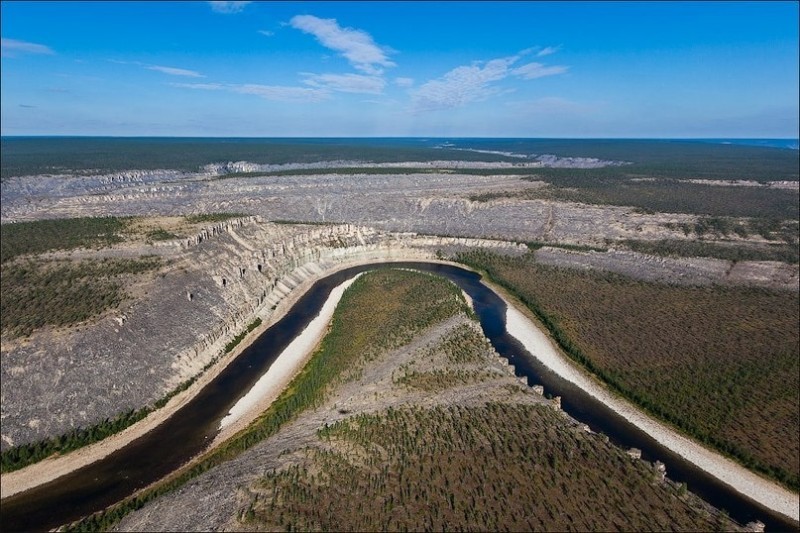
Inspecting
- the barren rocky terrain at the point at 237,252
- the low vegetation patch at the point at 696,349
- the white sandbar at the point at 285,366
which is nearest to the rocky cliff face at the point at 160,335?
the barren rocky terrain at the point at 237,252

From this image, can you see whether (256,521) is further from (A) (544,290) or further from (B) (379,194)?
(B) (379,194)

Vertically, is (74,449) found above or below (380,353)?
below

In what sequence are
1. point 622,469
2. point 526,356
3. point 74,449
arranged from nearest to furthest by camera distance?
point 622,469 → point 74,449 → point 526,356

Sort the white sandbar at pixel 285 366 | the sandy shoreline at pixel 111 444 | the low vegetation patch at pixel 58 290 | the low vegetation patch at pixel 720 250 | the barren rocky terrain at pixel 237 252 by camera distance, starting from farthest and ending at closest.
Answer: the low vegetation patch at pixel 720 250 < the low vegetation patch at pixel 58 290 < the white sandbar at pixel 285 366 < the barren rocky terrain at pixel 237 252 < the sandy shoreline at pixel 111 444

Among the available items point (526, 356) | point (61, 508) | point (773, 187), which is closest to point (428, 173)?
point (773, 187)

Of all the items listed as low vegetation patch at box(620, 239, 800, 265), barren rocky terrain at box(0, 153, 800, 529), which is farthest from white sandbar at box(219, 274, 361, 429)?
low vegetation patch at box(620, 239, 800, 265)

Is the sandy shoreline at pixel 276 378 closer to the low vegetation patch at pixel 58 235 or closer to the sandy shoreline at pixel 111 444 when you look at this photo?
the sandy shoreline at pixel 111 444

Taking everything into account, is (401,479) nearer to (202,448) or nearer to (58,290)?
(202,448)
